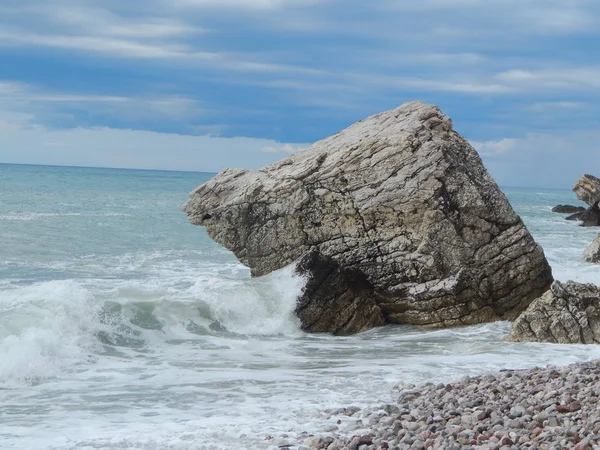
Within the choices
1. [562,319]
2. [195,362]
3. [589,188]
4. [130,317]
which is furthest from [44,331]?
[589,188]

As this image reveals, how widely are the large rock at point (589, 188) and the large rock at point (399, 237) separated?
114 feet

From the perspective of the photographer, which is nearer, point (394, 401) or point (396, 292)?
point (394, 401)

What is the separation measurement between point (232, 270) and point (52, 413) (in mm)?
15670

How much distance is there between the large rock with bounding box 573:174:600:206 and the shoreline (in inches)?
1629

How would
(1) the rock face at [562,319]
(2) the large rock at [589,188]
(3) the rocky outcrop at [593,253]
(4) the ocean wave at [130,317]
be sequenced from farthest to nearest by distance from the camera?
(2) the large rock at [589,188] < (3) the rocky outcrop at [593,253] < (1) the rock face at [562,319] < (4) the ocean wave at [130,317]

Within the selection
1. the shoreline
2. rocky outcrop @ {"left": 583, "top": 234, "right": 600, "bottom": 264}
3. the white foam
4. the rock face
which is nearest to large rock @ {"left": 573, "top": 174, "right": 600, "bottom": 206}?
rocky outcrop @ {"left": 583, "top": 234, "right": 600, "bottom": 264}

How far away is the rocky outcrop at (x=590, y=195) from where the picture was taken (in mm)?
50656

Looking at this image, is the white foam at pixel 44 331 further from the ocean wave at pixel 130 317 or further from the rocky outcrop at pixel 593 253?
the rocky outcrop at pixel 593 253

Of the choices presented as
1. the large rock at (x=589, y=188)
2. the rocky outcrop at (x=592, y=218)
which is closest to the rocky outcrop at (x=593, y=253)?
the large rock at (x=589, y=188)

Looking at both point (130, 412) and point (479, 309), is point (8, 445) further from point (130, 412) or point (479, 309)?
point (479, 309)

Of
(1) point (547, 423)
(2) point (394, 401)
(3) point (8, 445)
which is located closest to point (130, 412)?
(3) point (8, 445)

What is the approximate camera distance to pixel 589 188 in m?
51.0

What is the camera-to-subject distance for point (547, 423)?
9.19m

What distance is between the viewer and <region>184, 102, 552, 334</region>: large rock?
17.6 meters
